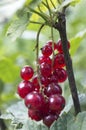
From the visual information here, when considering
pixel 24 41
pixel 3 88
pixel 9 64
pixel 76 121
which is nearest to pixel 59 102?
pixel 76 121

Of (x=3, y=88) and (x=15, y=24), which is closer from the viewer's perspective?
(x=15, y=24)

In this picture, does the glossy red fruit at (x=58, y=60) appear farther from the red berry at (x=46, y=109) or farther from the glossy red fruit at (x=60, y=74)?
the red berry at (x=46, y=109)

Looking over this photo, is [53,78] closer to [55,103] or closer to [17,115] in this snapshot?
[55,103]

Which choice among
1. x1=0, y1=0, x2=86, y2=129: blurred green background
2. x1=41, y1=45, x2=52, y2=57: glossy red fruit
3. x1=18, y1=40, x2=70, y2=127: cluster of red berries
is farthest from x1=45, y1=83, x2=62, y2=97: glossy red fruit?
x1=0, y1=0, x2=86, y2=129: blurred green background

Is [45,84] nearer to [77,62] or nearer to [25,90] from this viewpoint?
[25,90]

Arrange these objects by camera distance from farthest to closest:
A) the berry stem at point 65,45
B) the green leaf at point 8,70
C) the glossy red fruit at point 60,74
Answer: the green leaf at point 8,70 → the glossy red fruit at point 60,74 → the berry stem at point 65,45

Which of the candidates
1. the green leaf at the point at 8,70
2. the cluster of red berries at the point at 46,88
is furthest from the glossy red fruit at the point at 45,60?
the green leaf at the point at 8,70

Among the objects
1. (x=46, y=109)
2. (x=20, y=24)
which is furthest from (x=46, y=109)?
(x=20, y=24)
